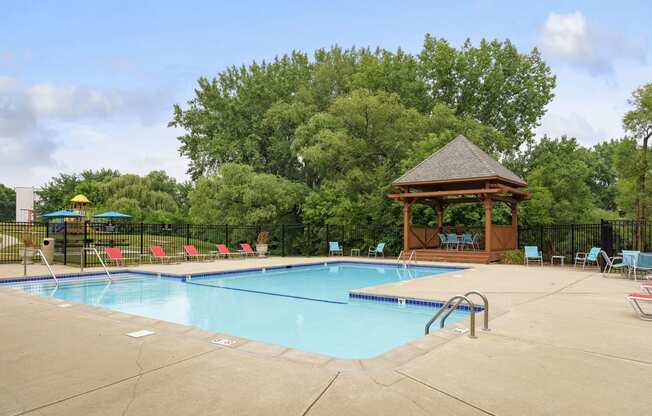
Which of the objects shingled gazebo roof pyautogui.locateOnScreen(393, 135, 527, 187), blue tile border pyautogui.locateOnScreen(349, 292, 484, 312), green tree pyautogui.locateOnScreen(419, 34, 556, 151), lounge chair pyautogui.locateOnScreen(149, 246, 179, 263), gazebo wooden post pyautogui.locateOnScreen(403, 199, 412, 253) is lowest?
blue tile border pyautogui.locateOnScreen(349, 292, 484, 312)

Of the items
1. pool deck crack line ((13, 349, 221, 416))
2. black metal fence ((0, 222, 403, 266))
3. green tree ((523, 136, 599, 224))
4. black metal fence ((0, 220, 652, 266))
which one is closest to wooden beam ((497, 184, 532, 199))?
black metal fence ((0, 220, 652, 266))

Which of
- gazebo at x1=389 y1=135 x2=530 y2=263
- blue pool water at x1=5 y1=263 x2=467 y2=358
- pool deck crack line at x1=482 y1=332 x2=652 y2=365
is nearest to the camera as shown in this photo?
pool deck crack line at x1=482 y1=332 x2=652 y2=365

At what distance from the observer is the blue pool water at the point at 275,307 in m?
6.57

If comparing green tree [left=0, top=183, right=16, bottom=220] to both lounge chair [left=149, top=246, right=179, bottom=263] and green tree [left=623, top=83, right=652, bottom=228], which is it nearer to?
lounge chair [left=149, top=246, right=179, bottom=263]

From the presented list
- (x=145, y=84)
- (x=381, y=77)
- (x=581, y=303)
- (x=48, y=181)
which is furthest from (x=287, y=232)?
(x=48, y=181)

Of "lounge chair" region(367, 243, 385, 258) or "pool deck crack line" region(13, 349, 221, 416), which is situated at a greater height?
"pool deck crack line" region(13, 349, 221, 416)

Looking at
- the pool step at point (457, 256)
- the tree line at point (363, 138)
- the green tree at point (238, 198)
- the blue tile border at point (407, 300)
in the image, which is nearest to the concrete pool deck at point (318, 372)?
the blue tile border at point (407, 300)

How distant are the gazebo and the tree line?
2859mm

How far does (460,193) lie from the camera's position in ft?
54.1

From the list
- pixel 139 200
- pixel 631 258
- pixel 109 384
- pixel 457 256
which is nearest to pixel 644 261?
pixel 631 258

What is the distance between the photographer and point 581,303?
748 cm

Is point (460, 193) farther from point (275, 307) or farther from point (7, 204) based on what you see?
point (7, 204)

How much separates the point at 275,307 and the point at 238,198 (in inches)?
656

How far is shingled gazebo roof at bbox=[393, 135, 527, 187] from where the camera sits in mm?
16952
